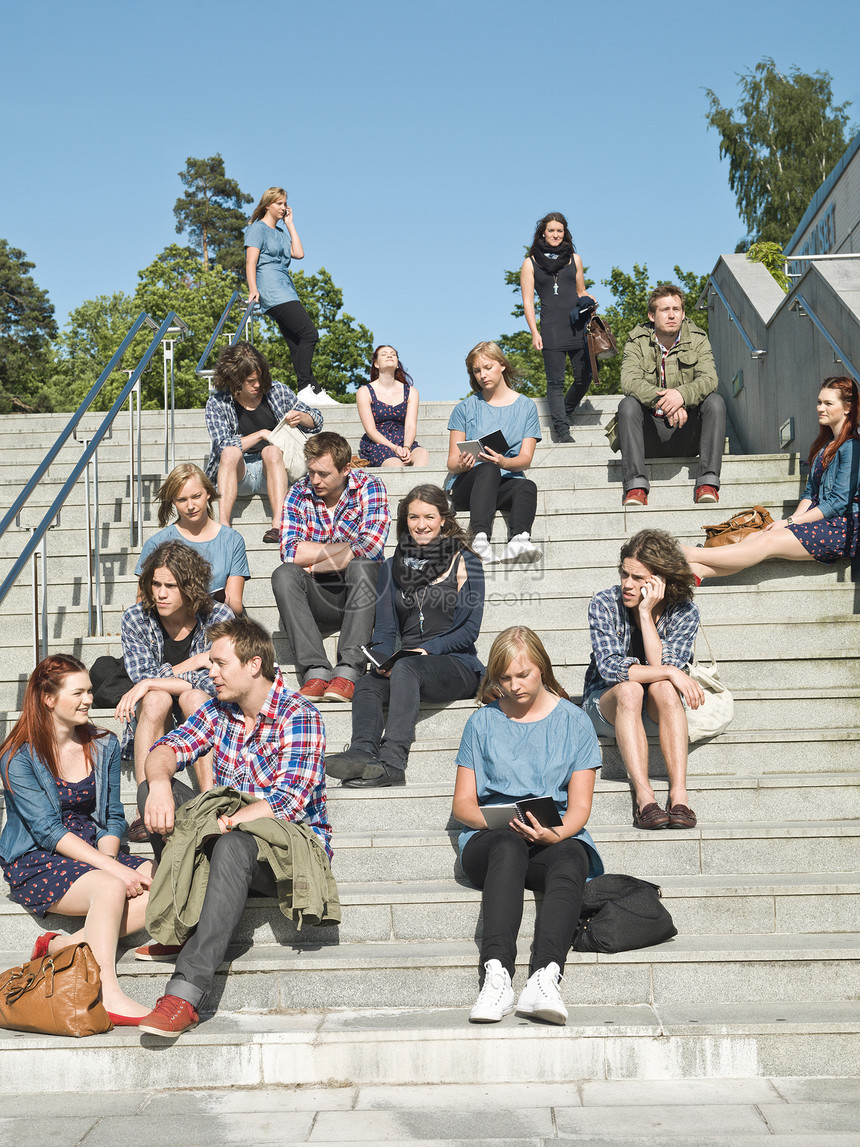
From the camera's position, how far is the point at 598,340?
857cm

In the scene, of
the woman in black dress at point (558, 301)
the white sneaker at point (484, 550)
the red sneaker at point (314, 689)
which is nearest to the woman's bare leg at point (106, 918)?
the red sneaker at point (314, 689)

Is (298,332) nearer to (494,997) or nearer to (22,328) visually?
(494,997)

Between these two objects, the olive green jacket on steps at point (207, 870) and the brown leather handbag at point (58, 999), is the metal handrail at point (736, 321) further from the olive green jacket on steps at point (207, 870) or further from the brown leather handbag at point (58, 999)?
the brown leather handbag at point (58, 999)

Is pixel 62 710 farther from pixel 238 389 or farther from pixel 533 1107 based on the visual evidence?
pixel 238 389

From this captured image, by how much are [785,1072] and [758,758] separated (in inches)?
64.3

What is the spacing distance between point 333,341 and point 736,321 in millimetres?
19598

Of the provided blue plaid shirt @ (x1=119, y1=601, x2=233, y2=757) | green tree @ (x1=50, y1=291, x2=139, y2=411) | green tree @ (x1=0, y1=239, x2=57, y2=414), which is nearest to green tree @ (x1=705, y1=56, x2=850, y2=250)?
green tree @ (x1=50, y1=291, x2=139, y2=411)

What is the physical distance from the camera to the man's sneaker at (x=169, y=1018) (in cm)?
346

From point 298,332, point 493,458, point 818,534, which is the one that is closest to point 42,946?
point 493,458

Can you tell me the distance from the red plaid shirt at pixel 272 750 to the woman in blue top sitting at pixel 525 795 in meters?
0.53

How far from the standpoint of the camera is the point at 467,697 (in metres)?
5.26

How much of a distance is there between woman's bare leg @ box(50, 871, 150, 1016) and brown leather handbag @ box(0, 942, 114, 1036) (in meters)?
0.06

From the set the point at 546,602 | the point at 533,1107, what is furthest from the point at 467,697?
the point at 533,1107

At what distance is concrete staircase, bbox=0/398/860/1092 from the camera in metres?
3.46
